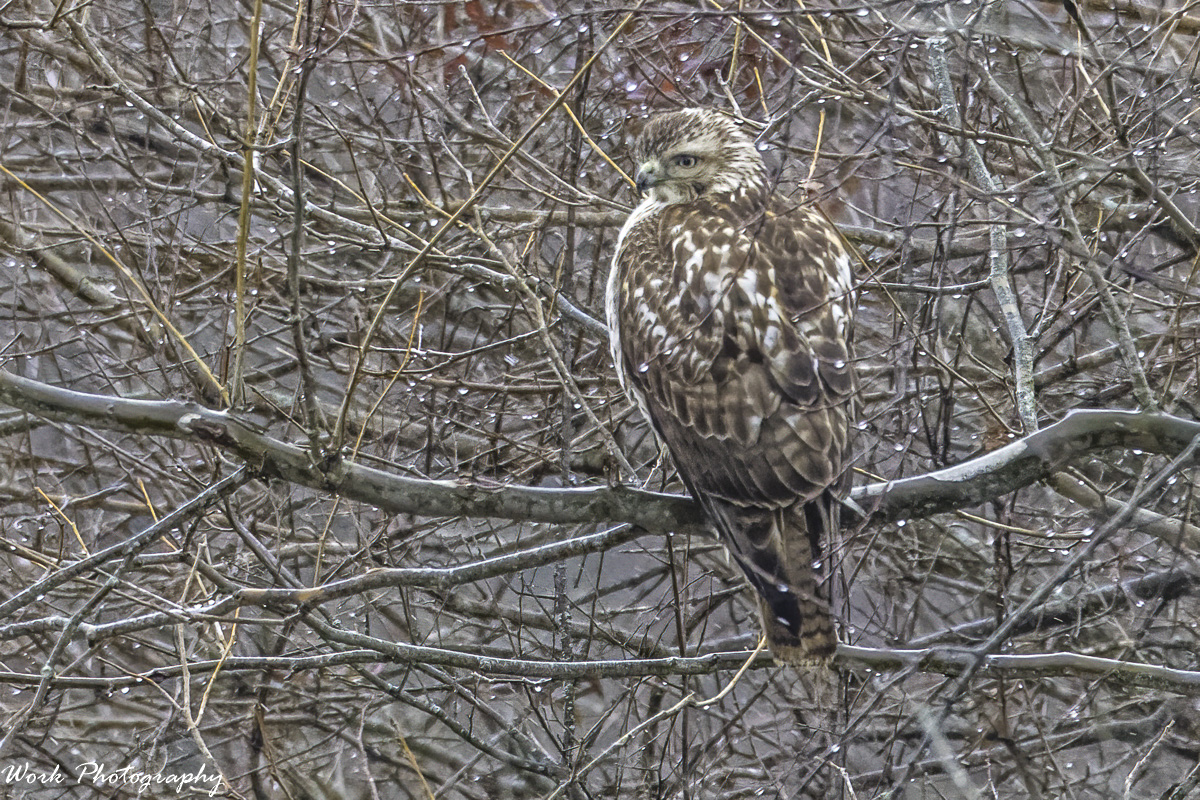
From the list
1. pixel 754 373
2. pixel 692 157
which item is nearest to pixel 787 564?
pixel 754 373

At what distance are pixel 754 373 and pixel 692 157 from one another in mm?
1030

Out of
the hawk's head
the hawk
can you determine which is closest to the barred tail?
the hawk

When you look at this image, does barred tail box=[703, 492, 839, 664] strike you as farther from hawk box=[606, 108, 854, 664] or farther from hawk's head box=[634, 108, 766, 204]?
hawk's head box=[634, 108, 766, 204]

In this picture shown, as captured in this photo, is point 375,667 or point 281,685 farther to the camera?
point 375,667

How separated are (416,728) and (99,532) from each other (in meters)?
1.90

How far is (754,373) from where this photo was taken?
338 cm

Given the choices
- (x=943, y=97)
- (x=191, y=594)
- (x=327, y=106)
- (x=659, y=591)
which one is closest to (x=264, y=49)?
(x=327, y=106)

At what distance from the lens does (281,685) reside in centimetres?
530

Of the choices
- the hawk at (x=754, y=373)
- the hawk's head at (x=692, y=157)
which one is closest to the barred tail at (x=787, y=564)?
the hawk at (x=754, y=373)

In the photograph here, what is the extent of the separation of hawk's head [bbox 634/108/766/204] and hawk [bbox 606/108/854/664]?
0.30 ft

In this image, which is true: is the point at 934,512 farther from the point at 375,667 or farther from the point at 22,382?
the point at 375,667

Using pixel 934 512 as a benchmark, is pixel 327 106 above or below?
→ above

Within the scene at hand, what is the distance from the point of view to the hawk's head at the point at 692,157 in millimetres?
4059

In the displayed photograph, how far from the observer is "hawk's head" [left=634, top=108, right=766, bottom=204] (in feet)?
13.3
